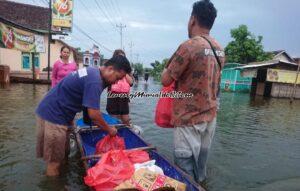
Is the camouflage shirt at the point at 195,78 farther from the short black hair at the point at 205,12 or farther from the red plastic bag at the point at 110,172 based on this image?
the red plastic bag at the point at 110,172

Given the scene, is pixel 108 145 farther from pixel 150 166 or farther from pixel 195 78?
pixel 195 78

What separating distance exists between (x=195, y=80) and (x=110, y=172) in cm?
136

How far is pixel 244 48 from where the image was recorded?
118 ft

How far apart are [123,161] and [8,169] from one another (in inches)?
91.3

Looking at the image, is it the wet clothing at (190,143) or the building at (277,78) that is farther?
the building at (277,78)

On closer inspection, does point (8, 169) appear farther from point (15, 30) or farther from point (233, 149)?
point (15, 30)

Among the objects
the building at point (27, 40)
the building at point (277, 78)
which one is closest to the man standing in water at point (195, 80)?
the building at point (27, 40)

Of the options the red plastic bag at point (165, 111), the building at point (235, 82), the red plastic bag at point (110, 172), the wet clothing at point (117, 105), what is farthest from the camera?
the building at point (235, 82)

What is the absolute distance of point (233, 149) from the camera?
6691 mm

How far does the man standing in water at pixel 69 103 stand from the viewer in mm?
3285

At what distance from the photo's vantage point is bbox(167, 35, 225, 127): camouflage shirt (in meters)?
3.03

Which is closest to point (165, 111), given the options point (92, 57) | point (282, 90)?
point (282, 90)

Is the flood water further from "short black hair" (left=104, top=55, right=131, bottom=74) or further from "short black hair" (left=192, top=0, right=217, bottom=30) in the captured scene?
"short black hair" (left=192, top=0, right=217, bottom=30)

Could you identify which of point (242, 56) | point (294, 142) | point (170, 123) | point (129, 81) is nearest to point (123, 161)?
point (170, 123)
